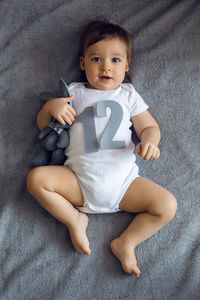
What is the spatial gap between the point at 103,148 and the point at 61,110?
0.62 ft

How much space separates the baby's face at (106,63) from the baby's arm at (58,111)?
0.38 feet

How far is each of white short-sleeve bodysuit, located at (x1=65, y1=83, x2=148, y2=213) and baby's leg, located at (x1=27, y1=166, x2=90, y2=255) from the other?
3cm

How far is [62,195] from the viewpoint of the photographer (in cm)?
109

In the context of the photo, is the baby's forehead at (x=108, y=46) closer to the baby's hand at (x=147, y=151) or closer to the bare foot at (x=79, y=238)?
the baby's hand at (x=147, y=151)

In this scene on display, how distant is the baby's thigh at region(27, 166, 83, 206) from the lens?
1054 millimetres

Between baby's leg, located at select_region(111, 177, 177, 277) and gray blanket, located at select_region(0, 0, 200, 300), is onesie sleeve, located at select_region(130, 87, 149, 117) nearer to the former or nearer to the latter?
gray blanket, located at select_region(0, 0, 200, 300)

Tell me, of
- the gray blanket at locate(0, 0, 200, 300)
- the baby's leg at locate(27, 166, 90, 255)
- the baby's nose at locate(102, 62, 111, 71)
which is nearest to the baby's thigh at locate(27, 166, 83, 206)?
the baby's leg at locate(27, 166, 90, 255)

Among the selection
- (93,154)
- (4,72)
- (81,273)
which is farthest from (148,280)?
(4,72)

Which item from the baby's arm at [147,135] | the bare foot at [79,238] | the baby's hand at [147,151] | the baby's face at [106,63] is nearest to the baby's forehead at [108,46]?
the baby's face at [106,63]

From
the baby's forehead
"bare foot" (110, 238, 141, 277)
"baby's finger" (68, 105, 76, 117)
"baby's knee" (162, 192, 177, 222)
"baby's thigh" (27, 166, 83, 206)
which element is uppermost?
the baby's forehead

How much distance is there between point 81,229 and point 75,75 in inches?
22.3

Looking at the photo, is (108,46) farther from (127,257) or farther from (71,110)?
(127,257)

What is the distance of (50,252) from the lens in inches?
43.1

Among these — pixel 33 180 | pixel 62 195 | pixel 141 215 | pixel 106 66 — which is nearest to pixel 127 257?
pixel 141 215
